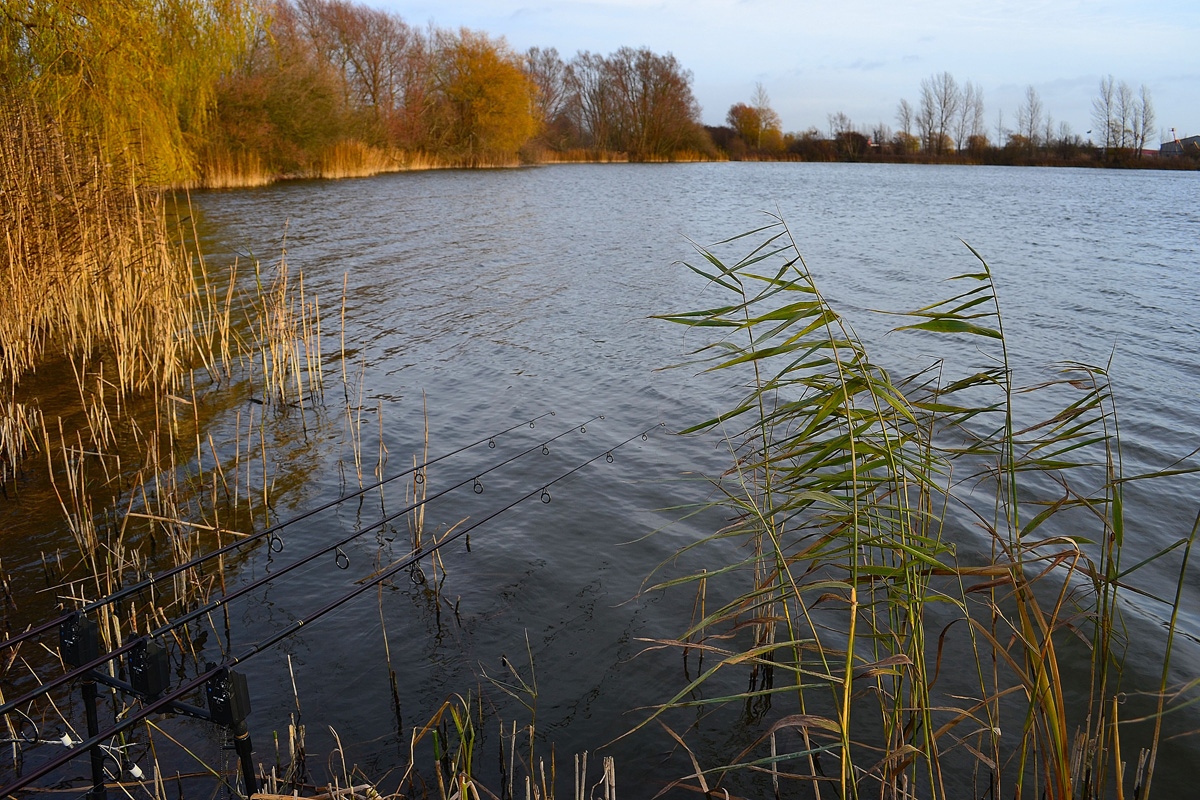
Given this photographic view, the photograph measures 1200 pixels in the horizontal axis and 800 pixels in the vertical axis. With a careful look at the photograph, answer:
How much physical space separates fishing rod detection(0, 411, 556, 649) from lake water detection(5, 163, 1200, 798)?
0.20 metres

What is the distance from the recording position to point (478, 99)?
169 ft

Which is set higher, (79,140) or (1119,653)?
(79,140)

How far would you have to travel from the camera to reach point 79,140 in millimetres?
8578

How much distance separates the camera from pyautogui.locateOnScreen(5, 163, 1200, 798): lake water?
397cm

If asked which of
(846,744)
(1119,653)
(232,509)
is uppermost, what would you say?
(846,744)

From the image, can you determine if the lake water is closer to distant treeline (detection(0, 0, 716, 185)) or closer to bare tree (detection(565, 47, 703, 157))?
distant treeline (detection(0, 0, 716, 185))

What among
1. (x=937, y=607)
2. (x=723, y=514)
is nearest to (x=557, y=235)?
(x=723, y=514)

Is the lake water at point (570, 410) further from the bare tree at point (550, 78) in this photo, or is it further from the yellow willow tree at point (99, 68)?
the bare tree at point (550, 78)

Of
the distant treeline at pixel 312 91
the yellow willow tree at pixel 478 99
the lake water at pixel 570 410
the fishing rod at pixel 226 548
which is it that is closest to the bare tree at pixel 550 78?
the distant treeline at pixel 312 91

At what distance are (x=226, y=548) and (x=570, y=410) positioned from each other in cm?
509

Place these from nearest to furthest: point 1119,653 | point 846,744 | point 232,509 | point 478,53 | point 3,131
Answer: point 846,744, point 1119,653, point 232,509, point 3,131, point 478,53

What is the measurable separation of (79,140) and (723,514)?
8.13m

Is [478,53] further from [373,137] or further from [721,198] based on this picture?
[721,198]

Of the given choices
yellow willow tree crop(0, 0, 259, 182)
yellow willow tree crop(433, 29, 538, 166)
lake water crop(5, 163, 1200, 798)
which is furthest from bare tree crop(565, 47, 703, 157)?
yellow willow tree crop(0, 0, 259, 182)
